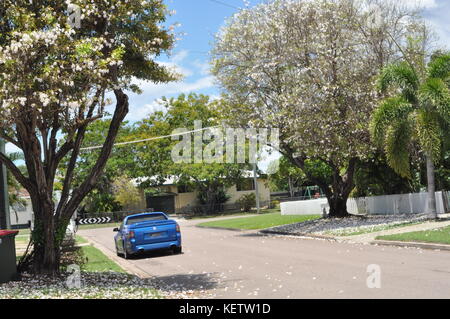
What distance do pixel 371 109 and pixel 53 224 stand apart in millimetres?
15446

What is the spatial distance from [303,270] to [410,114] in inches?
421

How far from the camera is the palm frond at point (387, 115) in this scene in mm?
19688

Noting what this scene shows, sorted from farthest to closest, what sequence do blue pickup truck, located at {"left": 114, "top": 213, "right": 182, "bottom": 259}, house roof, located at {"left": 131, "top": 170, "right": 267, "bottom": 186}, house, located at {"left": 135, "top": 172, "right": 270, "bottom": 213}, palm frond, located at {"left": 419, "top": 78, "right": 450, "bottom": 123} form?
house, located at {"left": 135, "top": 172, "right": 270, "bottom": 213}, house roof, located at {"left": 131, "top": 170, "right": 267, "bottom": 186}, palm frond, located at {"left": 419, "top": 78, "right": 450, "bottom": 123}, blue pickup truck, located at {"left": 114, "top": 213, "right": 182, "bottom": 259}

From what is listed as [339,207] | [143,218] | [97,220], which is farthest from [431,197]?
[97,220]

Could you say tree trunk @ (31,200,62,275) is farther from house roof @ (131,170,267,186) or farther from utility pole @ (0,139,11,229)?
house roof @ (131,170,267,186)

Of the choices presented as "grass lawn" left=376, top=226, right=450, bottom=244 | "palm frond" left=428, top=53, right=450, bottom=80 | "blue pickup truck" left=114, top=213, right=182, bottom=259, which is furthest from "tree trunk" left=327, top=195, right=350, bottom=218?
"blue pickup truck" left=114, top=213, right=182, bottom=259

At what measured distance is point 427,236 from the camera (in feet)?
52.2

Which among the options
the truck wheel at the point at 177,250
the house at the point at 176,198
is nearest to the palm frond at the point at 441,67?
the truck wheel at the point at 177,250

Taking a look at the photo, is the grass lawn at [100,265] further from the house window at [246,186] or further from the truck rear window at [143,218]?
the house window at [246,186]

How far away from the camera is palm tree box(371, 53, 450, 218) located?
62.8ft

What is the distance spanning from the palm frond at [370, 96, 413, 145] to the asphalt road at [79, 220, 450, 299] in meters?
4.81

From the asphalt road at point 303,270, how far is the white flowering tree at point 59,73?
10.6 ft

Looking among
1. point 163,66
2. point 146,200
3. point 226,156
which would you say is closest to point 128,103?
point 163,66

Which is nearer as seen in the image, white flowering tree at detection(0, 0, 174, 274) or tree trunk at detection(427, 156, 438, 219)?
white flowering tree at detection(0, 0, 174, 274)
